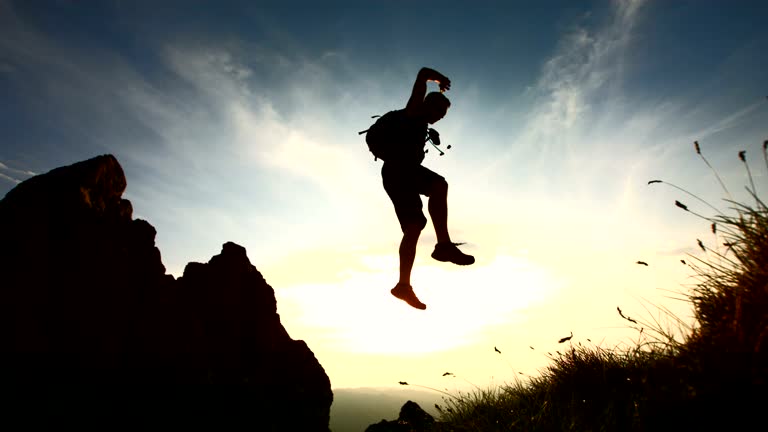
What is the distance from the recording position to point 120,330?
24.6 metres

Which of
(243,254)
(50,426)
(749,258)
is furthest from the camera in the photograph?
(243,254)

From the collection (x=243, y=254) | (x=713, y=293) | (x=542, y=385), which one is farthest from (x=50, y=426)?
(x=713, y=293)

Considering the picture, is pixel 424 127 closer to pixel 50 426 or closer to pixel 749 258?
pixel 749 258

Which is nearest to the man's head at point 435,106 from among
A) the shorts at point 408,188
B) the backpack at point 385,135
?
the backpack at point 385,135

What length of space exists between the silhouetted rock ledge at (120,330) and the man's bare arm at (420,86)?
27.1 meters

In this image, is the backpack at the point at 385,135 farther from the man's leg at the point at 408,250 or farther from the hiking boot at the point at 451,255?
the hiking boot at the point at 451,255

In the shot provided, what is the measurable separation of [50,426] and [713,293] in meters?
28.7

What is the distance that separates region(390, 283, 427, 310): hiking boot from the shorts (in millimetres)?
772

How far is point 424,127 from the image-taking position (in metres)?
4.41

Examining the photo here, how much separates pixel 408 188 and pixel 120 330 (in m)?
29.0

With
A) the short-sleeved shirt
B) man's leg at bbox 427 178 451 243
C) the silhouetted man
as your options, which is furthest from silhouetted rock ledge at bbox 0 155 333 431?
the short-sleeved shirt

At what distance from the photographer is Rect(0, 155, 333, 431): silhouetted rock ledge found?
20.7 meters

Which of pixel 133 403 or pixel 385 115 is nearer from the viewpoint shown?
pixel 385 115

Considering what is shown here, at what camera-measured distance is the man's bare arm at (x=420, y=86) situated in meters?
4.27
